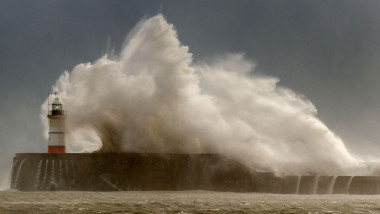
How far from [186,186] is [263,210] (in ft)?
31.6

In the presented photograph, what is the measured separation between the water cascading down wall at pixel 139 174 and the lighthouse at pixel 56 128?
2297 millimetres

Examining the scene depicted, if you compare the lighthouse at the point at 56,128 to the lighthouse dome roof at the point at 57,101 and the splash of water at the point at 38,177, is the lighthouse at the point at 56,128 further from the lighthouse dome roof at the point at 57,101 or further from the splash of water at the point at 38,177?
the splash of water at the point at 38,177

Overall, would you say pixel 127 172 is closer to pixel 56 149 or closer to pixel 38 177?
pixel 38 177

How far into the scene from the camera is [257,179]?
3697 centimetres

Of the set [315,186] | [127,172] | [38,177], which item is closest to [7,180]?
[38,177]

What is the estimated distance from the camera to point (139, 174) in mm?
37438

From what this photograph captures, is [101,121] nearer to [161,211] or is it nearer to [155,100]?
[155,100]

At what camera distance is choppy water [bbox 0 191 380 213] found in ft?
92.1

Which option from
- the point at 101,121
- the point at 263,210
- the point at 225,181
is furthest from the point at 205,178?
the point at 263,210

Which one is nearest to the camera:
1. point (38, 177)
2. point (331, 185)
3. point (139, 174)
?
point (331, 185)

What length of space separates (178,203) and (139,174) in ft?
23.5

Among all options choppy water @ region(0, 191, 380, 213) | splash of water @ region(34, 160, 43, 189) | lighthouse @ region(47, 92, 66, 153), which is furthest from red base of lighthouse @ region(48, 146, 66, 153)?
choppy water @ region(0, 191, 380, 213)

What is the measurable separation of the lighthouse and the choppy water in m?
4.36

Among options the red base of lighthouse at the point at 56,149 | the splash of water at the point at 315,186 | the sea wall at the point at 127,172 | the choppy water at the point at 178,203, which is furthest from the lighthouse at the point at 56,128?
the splash of water at the point at 315,186
